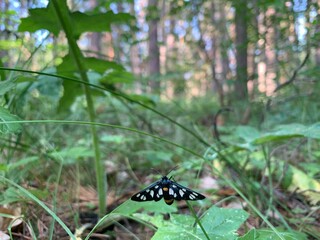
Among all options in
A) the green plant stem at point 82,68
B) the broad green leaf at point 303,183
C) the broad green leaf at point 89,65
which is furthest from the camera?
the broad green leaf at point 303,183

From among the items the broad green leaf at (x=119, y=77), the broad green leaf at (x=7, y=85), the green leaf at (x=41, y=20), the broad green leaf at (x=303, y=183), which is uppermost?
the green leaf at (x=41, y=20)

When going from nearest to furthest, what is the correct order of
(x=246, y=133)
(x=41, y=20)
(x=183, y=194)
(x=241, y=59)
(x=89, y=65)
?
(x=183, y=194) < (x=41, y=20) < (x=89, y=65) < (x=246, y=133) < (x=241, y=59)

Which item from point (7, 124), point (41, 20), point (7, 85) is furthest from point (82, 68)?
point (7, 124)

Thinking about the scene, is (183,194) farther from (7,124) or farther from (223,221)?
(7,124)

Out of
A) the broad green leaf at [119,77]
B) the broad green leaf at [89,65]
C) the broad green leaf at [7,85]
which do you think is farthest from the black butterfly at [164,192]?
the broad green leaf at [119,77]

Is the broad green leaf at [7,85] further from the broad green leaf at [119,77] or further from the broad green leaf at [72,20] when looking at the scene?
the broad green leaf at [119,77]

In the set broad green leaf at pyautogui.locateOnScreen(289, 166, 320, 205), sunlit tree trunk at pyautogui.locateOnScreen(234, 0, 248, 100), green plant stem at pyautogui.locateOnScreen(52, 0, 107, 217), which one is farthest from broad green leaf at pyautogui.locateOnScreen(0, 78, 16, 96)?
sunlit tree trunk at pyautogui.locateOnScreen(234, 0, 248, 100)

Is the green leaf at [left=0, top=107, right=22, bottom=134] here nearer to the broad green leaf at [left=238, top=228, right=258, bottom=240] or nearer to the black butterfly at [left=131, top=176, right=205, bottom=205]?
the black butterfly at [left=131, top=176, right=205, bottom=205]
